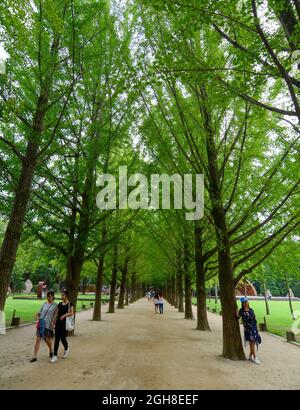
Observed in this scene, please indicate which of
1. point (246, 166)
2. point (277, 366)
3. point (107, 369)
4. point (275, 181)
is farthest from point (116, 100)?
point (277, 366)

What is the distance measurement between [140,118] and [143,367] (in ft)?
26.0

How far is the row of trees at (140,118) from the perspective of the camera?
617 cm

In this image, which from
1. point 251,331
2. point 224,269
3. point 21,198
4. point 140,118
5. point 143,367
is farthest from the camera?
point 140,118

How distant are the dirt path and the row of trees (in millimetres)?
1387

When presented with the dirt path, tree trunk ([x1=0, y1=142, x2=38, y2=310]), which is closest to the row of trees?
tree trunk ([x1=0, y1=142, x2=38, y2=310])

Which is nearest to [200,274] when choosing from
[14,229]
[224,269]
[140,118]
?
[224,269]

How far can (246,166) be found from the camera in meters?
12.4

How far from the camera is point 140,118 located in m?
11.6

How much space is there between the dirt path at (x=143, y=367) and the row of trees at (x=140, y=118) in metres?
1.39

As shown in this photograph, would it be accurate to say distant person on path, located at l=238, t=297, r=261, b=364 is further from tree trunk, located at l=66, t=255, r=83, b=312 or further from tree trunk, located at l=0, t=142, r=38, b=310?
tree trunk, located at l=66, t=255, r=83, b=312

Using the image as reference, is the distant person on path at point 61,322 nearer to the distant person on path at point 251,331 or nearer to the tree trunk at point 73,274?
the tree trunk at point 73,274

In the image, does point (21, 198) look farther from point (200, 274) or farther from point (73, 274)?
point (200, 274)

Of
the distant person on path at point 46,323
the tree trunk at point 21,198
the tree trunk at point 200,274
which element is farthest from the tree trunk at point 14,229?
the tree trunk at point 200,274

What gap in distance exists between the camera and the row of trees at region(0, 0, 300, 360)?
6.17 m
